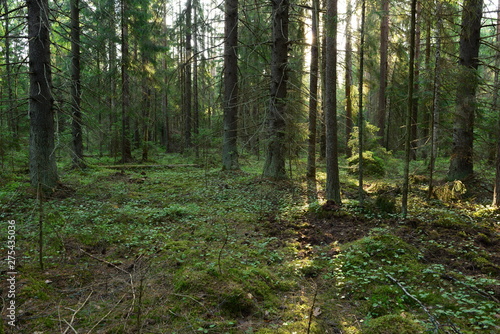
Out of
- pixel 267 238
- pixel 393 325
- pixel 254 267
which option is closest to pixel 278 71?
pixel 267 238

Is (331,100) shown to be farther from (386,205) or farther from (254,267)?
(254,267)

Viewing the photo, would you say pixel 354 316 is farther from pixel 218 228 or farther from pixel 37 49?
pixel 37 49

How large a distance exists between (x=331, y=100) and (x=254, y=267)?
16.8ft

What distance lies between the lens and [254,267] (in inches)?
175

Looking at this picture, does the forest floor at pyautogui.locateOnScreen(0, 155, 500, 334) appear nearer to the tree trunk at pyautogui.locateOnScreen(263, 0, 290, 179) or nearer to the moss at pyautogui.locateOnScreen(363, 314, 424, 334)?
the moss at pyautogui.locateOnScreen(363, 314, 424, 334)

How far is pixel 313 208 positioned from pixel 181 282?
456 centimetres

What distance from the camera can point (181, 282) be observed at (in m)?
3.74

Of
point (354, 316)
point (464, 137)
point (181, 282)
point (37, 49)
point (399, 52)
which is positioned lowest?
point (354, 316)

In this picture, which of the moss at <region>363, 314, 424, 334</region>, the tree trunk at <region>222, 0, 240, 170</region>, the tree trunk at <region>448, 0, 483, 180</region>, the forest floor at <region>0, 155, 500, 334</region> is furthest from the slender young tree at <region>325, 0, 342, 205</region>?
the tree trunk at <region>222, 0, 240, 170</region>

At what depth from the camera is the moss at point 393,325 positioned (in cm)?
287

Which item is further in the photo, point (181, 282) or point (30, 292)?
point (181, 282)

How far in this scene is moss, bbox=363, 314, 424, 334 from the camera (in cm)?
287

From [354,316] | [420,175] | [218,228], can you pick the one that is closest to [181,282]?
[354,316]

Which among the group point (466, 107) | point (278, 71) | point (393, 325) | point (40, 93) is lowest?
point (393, 325)
